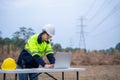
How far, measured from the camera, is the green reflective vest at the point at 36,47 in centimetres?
754

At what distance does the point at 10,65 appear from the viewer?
23.8ft

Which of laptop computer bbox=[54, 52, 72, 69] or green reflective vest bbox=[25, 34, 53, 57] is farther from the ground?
green reflective vest bbox=[25, 34, 53, 57]

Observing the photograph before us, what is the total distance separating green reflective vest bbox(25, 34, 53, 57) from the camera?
7539 mm

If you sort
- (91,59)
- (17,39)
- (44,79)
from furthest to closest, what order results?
(17,39), (91,59), (44,79)

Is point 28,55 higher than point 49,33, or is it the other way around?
point 49,33

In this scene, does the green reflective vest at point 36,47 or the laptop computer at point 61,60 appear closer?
the laptop computer at point 61,60

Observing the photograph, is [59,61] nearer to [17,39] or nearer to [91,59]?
[91,59]

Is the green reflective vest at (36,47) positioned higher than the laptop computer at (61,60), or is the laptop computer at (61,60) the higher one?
the green reflective vest at (36,47)

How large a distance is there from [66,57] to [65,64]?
0.17 meters

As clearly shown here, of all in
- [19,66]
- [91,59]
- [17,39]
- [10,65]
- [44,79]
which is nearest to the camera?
[10,65]

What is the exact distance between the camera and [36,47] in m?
7.59

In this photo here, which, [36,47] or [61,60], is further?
[36,47]

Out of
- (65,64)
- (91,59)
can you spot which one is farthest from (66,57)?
(91,59)

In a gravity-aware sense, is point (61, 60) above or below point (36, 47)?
below
